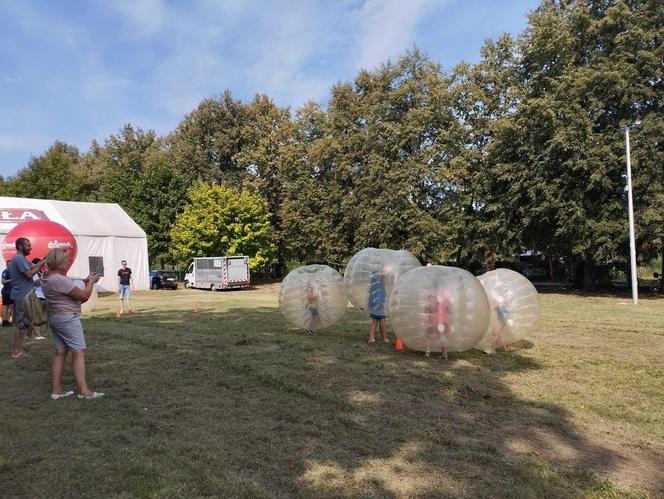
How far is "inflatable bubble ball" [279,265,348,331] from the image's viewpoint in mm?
10891

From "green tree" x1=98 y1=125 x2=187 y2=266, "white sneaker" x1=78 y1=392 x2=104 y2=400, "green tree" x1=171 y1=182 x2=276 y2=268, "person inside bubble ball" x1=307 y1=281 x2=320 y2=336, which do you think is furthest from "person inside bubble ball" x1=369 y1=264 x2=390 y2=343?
"green tree" x1=98 y1=125 x2=187 y2=266

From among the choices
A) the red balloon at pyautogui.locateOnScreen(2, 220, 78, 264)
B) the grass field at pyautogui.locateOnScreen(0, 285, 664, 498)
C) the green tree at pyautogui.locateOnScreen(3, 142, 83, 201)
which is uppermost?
the green tree at pyautogui.locateOnScreen(3, 142, 83, 201)

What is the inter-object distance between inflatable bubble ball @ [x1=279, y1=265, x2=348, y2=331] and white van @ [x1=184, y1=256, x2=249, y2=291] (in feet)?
83.5

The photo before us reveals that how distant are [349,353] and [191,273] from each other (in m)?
31.5

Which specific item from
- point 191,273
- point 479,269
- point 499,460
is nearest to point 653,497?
point 499,460

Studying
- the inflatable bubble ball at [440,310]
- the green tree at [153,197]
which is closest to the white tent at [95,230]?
the green tree at [153,197]

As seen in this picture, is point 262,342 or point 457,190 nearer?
point 262,342

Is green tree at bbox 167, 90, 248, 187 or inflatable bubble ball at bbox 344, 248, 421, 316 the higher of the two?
green tree at bbox 167, 90, 248, 187

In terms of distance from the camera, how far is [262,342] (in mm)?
10344

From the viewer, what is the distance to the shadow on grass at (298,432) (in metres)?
3.96

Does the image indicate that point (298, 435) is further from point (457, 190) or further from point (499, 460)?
point (457, 190)

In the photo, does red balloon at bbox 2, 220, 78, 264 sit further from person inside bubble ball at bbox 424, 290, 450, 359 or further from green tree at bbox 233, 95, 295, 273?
green tree at bbox 233, 95, 295, 273

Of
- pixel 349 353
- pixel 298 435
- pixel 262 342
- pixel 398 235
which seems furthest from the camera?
pixel 398 235

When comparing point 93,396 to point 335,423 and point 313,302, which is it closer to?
point 335,423
